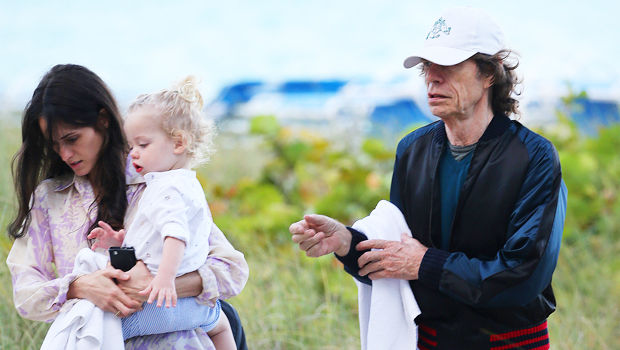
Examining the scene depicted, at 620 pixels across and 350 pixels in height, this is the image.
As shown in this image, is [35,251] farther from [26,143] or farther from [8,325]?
[8,325]

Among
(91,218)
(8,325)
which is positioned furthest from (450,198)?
(8,325)

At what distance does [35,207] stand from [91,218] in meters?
0.24

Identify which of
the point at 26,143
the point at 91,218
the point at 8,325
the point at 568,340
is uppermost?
the point at 26,143

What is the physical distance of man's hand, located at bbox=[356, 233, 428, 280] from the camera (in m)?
2.28

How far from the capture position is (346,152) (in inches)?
244

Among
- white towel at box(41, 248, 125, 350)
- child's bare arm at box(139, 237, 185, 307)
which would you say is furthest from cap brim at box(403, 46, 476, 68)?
white towel at box(41, 248, 125, 350)

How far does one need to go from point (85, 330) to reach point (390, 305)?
1.19 meters

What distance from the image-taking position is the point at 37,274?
7.07 feet

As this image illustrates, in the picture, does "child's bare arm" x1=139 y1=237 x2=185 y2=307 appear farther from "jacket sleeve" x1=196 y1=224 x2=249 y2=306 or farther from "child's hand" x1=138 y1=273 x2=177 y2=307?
"jacket sleeve" x1=196 y1=224 x2=249 y2=306

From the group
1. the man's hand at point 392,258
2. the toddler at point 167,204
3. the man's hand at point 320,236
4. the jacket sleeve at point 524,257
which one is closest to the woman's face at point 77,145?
the toddler at point 167,204

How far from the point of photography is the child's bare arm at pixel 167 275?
190cm

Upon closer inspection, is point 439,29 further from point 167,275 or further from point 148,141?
point 167,275

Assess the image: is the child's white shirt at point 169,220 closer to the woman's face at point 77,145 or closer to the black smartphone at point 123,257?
the black smartphone at point 123,257

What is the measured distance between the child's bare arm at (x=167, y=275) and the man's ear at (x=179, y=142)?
38 cm
